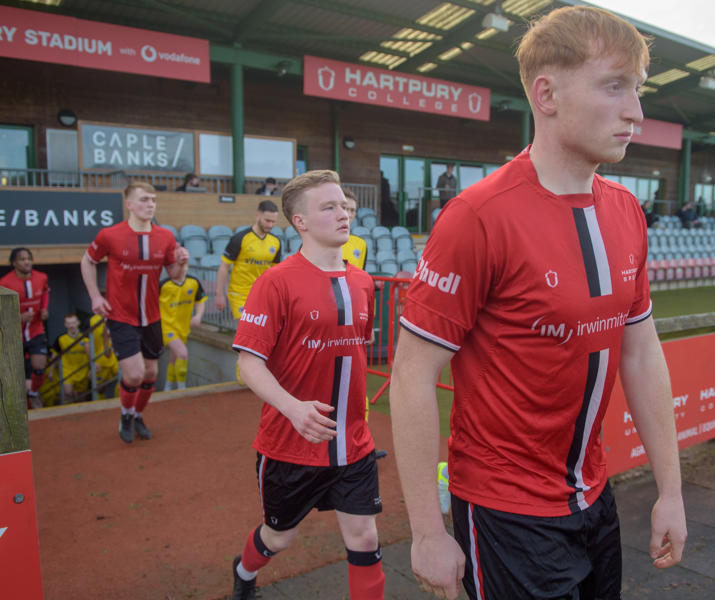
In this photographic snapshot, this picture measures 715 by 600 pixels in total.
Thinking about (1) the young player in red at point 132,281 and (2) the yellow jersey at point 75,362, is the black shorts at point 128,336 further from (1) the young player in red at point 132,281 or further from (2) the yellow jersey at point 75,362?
(2) the yellow jersey at point 75,362

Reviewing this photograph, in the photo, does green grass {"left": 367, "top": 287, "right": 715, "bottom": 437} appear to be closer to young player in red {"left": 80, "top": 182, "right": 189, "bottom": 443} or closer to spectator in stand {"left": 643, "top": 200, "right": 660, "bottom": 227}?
young player in red {"left": 80, "top": 182, "right": 189, "bottom": 443}

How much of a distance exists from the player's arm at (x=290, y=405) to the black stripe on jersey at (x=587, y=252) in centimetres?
103

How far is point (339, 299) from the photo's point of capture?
8.79ft

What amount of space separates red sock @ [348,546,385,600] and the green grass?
1.97 m

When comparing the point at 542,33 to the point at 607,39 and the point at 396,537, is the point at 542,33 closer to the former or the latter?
the point at 607,39

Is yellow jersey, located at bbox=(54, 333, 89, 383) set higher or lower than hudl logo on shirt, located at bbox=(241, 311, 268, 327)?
lower

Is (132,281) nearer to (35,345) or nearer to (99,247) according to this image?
(99,247)

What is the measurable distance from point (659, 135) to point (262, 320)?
82.9 feet

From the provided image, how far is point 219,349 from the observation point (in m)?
8.77

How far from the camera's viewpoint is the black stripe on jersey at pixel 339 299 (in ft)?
8.71

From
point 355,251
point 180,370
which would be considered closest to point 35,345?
point 180,370

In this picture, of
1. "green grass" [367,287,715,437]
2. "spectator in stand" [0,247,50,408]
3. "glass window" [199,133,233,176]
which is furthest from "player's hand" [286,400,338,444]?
"glass window" [199,133,233,176]

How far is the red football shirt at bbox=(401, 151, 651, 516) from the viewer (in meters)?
1.32

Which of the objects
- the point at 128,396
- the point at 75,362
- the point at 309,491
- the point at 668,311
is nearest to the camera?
the point at 309,491
